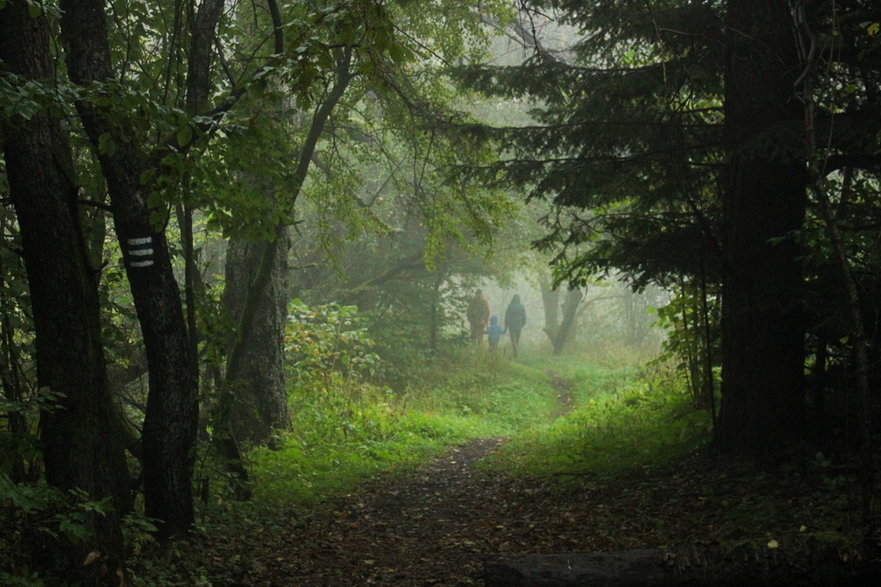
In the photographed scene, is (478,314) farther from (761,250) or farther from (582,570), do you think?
(582,570)

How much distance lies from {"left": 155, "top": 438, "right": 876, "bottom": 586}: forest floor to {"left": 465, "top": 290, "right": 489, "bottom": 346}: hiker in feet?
54.8

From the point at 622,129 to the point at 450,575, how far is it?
4.92 metres

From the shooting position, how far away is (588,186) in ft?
25.2

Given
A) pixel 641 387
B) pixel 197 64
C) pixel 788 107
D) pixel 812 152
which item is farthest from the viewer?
pixel 641 387

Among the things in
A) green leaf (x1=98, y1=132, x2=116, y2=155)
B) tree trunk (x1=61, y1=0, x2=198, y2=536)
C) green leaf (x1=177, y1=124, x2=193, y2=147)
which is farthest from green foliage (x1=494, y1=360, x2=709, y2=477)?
green leaf (x1=98, y1=132, x2=116, y2=155)

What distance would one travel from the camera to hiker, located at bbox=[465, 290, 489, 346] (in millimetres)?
25188

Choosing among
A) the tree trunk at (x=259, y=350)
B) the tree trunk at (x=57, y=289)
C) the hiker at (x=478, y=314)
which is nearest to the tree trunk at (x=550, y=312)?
the hiker at (x=478, y=314)

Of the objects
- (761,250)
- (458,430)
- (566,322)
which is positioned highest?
(761,250)

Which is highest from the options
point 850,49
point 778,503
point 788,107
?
point 850,49

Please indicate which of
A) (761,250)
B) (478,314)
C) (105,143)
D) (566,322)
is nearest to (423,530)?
(761,250)

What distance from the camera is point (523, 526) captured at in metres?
6.84

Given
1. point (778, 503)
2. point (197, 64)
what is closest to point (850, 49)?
point (778, 503)

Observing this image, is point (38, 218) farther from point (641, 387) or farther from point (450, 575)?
point (641, 387)

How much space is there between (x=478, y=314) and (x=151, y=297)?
66.2 feet
